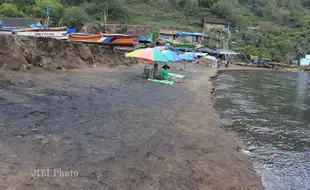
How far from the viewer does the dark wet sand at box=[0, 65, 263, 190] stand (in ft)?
16.3

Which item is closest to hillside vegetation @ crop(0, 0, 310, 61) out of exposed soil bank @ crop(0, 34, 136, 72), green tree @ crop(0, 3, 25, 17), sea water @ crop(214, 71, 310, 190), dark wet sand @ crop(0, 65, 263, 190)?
green tree @ crop(0, 3, 25, 17)

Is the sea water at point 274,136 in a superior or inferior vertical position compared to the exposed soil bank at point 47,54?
inferior

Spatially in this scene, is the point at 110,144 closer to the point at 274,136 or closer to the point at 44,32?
the point at 274,136

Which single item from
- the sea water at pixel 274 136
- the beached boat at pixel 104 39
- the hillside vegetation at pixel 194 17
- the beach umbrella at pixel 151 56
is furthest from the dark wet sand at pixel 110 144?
the hillside vegetation at pixel 194 17

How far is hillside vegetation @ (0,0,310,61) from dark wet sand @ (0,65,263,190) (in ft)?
193

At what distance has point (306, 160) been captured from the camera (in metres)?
7.90

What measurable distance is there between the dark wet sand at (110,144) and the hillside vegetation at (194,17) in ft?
193

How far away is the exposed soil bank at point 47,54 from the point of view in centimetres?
1529

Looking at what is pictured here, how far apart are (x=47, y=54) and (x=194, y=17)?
249 ft

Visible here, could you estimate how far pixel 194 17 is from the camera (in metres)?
88.1

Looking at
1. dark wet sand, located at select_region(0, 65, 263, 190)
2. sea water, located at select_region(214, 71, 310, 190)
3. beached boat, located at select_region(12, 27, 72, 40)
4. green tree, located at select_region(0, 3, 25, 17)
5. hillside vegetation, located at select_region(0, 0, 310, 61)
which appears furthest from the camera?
green tree, located at select_region(0, 3, 25, 17)

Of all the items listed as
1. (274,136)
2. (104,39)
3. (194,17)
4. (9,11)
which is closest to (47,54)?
(104,39)

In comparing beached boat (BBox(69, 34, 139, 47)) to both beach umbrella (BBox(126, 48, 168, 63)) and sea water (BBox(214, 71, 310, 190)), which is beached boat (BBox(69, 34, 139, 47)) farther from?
sea water (BBox(214, 71, 310, 190))

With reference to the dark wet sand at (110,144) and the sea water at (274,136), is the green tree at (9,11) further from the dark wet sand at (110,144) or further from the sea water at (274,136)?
the sea water at (274,136)
